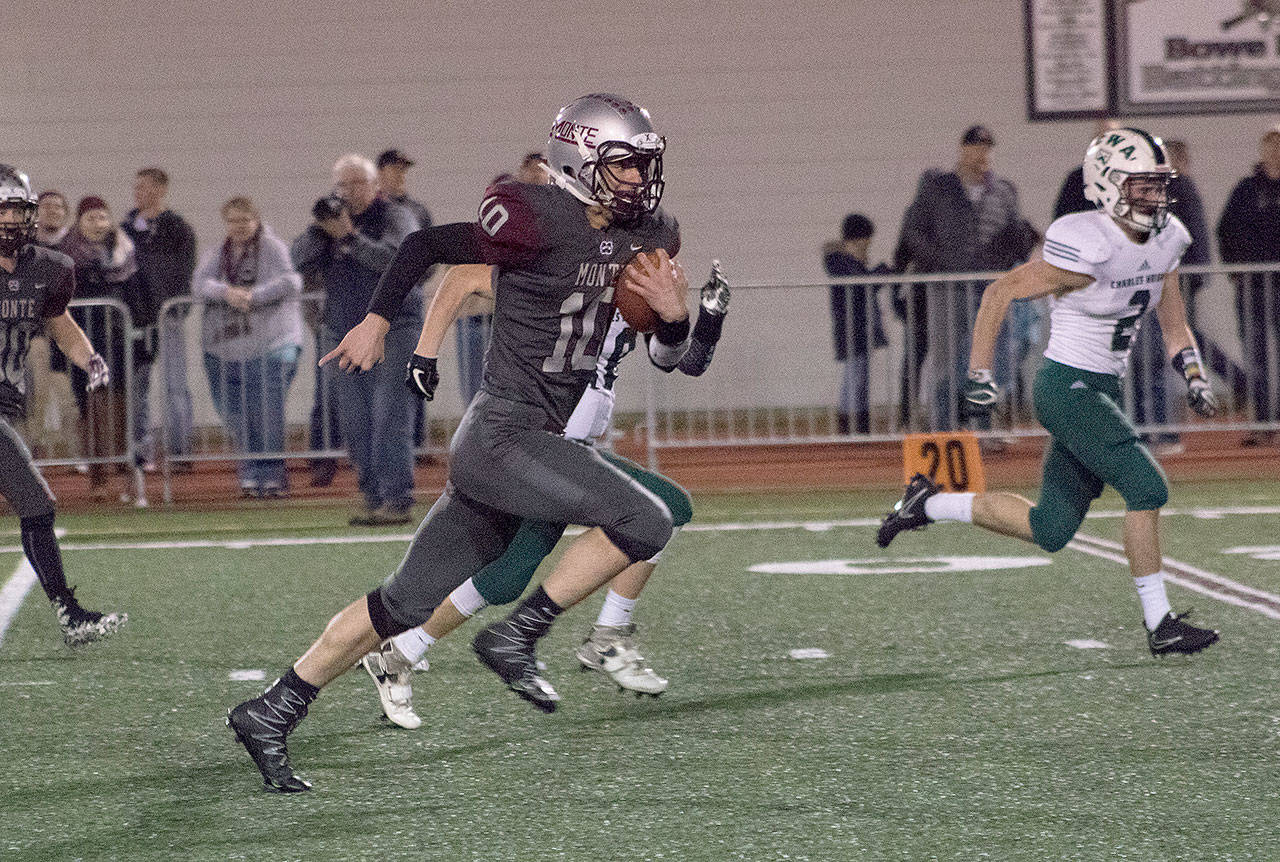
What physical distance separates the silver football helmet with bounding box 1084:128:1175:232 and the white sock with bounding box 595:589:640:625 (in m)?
2.03

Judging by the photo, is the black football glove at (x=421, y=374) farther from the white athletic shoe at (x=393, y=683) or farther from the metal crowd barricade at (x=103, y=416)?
the metal crowd barricade at (x=103, y=416)

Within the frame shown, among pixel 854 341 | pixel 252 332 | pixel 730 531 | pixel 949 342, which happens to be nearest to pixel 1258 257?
pixel 949 342

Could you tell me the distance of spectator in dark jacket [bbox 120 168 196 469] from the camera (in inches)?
429

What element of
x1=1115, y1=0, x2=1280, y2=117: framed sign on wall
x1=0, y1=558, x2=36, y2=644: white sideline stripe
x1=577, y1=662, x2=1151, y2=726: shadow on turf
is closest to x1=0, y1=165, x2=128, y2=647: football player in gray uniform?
x1=0, y1=558, x2=36, y2=644: white sideline stripe

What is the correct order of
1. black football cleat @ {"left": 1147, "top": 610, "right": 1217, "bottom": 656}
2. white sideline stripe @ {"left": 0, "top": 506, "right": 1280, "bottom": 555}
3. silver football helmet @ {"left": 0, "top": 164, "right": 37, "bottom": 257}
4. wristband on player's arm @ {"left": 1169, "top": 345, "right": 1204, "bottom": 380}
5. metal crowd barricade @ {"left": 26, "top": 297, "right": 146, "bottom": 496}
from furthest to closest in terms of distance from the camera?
metal crowd barricade @ {"left": 26, "top": 297, "right": 146, "bottom": 496}
white sideline stripe @ {"left": 0, "top": 506, "right": 1280, "bottom": 555}
silver football helmet @ {"left": 0, "top": 164, "right": 37, "bottom": 257}
wristband on player's arm @ {"left": 1169, "top": 345, "right": 1204, "bottom": 380}
black football cleat @ {"left": 1147, "top": 610, "right": 1217, "bottom": 656}

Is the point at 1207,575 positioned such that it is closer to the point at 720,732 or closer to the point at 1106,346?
the point at 1106,346

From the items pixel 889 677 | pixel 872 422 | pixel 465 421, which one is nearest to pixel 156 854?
pixel 465 421

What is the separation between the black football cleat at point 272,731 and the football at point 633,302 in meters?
1.23

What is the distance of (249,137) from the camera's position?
47.2 feet

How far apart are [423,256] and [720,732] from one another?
1.48 metres

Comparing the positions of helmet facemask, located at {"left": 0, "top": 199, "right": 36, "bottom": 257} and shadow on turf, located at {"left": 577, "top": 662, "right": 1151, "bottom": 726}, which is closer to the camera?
shadow on turf, located at {"left": 577, "top": 662, "right": 1151, "bottom": 726}

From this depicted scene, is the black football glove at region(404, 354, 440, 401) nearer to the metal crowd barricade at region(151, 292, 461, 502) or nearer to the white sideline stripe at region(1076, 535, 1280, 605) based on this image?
the white sideline stripe at region(1076, 535, 1280, 605)

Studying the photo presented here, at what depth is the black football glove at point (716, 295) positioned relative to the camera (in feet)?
15.3

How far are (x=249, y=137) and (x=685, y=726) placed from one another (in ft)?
33.5
